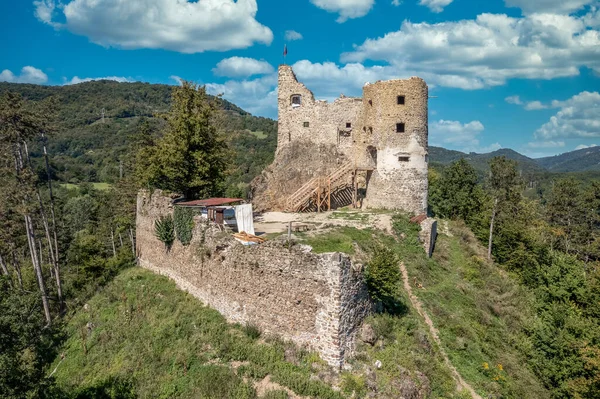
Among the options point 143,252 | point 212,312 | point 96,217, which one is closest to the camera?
point 212,312

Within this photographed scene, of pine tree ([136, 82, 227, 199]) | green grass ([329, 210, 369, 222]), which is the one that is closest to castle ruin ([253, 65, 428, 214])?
green grass ([329, 210, 369, 222])

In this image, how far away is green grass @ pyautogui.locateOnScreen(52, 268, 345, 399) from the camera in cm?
1232

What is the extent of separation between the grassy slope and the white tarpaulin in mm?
2802

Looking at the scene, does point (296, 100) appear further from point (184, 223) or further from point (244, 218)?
point (184, 223)

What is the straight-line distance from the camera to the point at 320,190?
2941 cm

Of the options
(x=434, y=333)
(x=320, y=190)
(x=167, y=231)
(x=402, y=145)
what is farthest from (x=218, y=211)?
(x=402, y=145)

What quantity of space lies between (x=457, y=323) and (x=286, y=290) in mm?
9189

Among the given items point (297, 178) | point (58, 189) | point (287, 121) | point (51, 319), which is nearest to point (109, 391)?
point (51, 319)

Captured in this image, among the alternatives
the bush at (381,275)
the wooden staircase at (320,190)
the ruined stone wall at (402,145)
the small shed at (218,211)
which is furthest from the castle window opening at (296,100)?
the bush at (381,275)

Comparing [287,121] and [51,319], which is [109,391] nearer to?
[51,319]

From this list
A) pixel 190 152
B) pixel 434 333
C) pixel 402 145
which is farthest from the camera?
pixel 402 145

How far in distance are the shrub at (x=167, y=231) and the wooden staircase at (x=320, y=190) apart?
1059cm

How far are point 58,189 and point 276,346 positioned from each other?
77.7m

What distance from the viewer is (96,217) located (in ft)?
180
